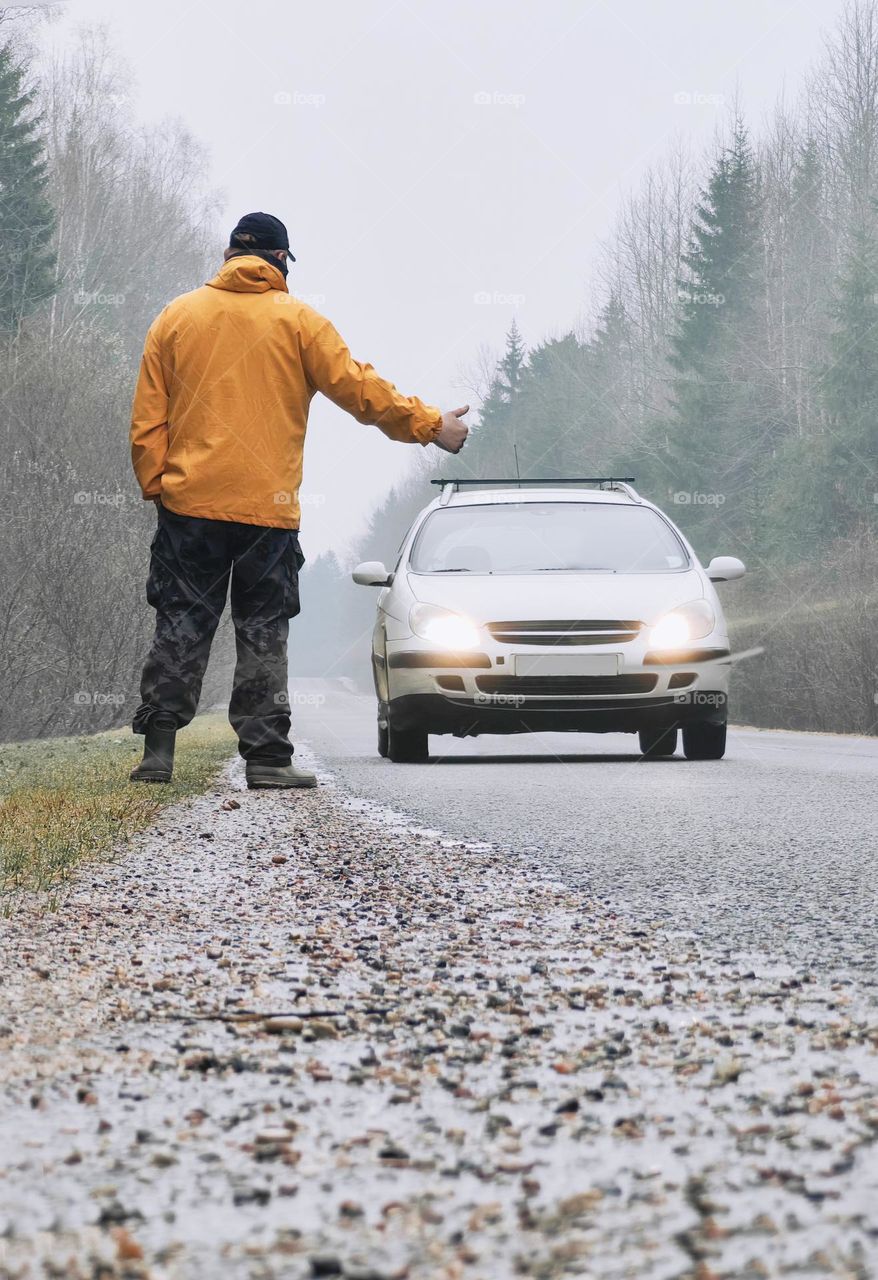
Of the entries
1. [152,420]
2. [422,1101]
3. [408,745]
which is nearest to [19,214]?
[408,745]

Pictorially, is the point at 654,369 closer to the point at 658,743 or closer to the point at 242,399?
the point at 658,743

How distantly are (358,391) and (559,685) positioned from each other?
8.39 ft

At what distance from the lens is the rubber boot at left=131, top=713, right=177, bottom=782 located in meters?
6.31

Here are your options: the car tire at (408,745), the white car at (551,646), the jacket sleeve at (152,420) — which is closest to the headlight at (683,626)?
the white car at (551,646)

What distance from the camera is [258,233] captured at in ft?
21.1

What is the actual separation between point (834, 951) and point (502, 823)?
2.67 meters

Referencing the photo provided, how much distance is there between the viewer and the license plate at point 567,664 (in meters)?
8.28

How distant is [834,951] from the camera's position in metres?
2.71

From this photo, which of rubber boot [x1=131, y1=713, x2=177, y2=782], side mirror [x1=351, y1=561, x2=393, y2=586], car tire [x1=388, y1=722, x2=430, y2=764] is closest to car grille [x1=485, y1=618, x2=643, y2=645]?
car tire [x1=388, y1=722, x2=430, y2=764]

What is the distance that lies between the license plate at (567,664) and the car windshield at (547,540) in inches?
31.0

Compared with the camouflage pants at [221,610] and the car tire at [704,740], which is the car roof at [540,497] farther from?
the camouflage pants at [221,610]

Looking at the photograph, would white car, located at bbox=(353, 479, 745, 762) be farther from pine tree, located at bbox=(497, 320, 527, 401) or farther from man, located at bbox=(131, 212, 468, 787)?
pine tree, located at bbox=(497, 320, 527, 401)

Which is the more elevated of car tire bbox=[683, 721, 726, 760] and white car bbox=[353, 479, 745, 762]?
white car bbox=[353, 479, 745, 762]

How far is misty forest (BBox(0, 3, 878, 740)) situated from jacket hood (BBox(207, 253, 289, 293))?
553 inches
